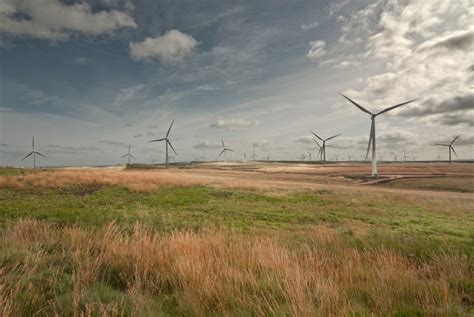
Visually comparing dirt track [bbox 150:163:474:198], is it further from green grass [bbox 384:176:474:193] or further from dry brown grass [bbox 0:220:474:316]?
dry brown grass [bbox 0:220:474:316]

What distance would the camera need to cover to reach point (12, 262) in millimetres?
6668

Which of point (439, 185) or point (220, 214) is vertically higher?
point (220, 214)

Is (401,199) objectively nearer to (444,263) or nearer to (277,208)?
(277,208)

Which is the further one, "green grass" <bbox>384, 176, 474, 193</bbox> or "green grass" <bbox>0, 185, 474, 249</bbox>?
"green grass" <bbox>384, 176, 474, 193</bbox>

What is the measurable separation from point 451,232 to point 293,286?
696 inches

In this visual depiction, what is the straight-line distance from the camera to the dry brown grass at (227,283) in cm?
450

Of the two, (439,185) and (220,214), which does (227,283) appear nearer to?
(220,214)

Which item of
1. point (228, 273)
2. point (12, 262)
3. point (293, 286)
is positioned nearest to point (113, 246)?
point (12, 262)

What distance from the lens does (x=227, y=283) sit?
538cm

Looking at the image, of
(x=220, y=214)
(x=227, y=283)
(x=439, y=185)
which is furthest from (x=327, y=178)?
(x=227, y=283)

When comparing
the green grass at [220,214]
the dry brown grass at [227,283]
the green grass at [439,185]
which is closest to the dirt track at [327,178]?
the green grass at [439,185]

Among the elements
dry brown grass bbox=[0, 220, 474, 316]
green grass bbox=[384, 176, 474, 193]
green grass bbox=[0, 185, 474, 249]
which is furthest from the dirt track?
dry brown grass bbox=[0, 220, 474, 316]

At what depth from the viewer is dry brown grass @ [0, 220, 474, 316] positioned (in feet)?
14.8

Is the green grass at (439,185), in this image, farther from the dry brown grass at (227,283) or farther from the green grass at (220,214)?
the dry brown grass at (227,283)
